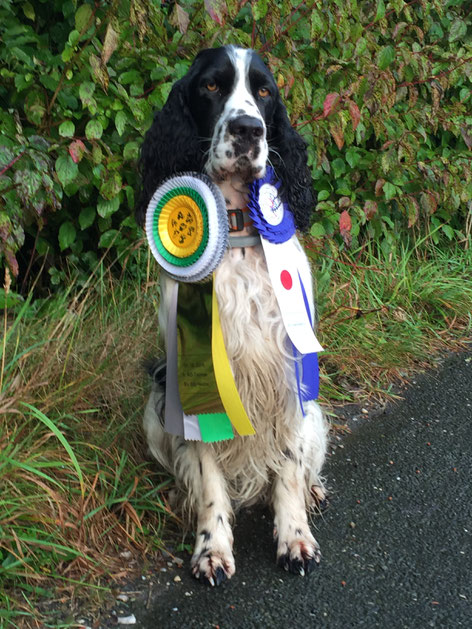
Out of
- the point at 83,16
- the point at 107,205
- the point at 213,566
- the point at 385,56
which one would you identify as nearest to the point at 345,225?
the point at 385,56

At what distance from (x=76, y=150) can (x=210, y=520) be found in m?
1.51

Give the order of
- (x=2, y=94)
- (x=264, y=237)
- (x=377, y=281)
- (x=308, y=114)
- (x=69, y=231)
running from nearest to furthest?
(x=264, y=237), (x=2, y=94), (x=69, y=231), (x=308, y=114), (x=377, y=281)


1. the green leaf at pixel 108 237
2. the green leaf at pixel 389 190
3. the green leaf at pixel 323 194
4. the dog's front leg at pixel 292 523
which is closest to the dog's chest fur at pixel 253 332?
the dog's front leg at pixel 292 523

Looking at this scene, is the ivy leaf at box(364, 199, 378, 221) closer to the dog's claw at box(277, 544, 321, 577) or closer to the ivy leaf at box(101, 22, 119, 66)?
the ivy leaf at box(101, 22, 119, 66)

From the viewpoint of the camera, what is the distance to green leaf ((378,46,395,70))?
3.89 metres

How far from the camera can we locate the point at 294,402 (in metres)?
2.54

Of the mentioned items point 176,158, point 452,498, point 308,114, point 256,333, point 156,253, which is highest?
point 308,114

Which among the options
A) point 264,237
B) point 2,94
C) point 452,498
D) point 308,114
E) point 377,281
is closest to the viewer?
point 264,237

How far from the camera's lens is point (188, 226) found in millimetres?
2412

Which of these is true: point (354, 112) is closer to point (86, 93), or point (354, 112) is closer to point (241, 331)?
point (86, 93)

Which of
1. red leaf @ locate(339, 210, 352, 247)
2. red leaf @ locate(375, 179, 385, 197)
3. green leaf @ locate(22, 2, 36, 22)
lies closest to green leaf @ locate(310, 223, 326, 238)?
red leaf @ locate(339, 210, 352, 247)

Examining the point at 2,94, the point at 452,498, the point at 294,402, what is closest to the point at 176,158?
the point at 294,402

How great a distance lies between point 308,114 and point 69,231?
4.52ft

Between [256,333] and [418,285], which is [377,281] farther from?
[256,333]
